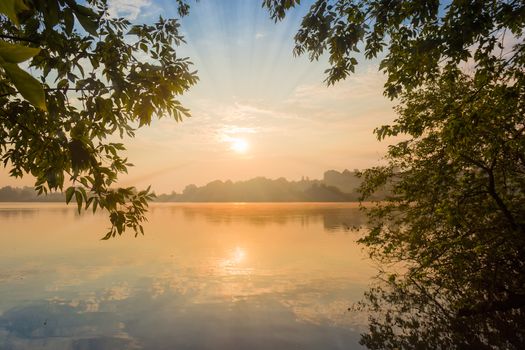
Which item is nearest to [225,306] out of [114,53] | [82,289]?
[82,289]

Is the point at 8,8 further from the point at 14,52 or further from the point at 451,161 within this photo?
the point at 451,161

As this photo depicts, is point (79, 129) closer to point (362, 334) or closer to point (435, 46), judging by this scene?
point (435, 46)

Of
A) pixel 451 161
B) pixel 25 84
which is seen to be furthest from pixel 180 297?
pixel 25 84

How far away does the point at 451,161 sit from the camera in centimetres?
1054

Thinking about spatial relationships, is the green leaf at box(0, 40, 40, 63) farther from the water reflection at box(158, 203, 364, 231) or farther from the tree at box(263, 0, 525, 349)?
the water reflection at box(158, 203, 364, 231)

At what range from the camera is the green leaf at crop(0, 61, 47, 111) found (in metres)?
1.27

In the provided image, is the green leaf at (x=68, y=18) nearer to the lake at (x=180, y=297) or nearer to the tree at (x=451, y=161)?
the tree at (x=451, y=161)

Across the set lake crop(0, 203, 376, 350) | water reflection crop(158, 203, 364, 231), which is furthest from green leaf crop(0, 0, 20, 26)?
water reflection crop(158, 203, 364, 231)

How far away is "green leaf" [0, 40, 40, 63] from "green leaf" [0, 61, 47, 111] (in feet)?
0.07

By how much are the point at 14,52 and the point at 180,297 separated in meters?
18.5

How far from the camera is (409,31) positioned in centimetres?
842

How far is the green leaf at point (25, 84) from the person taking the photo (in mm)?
1271

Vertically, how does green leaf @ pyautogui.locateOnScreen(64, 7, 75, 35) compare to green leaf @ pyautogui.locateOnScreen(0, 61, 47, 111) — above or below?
above

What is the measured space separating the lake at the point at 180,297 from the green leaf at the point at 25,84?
506 inches
